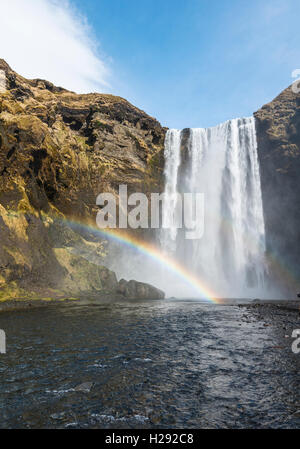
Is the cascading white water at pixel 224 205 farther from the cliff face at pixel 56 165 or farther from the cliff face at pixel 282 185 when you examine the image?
the cliff face at pixel 56 165

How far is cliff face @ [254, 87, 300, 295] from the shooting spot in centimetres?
4472

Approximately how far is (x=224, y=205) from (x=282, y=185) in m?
11.2

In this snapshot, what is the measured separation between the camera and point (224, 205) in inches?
1997

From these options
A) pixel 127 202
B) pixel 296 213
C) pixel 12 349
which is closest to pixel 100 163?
pixel 127 202

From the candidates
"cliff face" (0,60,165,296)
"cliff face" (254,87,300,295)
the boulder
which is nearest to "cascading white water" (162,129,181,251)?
"cliff face" (0,60,165,296)

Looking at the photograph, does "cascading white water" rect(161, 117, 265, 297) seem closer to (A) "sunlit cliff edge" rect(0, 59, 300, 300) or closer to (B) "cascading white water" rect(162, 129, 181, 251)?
(B) "cascading white water" rect(162, 129, 181, 251)

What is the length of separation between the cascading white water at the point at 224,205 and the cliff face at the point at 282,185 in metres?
1.65

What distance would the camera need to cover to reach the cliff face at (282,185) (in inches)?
1761

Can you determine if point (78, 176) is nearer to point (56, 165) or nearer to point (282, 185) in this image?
point (56, 165)

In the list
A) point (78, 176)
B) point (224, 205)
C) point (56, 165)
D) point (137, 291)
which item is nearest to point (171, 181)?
point (224, 205)

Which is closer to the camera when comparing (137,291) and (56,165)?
(137,291)

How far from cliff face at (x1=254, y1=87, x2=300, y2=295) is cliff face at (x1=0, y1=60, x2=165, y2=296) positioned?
22919 millimetres

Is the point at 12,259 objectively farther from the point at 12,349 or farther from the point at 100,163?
the point at 100,163

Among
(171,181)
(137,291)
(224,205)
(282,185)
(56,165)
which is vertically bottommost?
(137,291)
